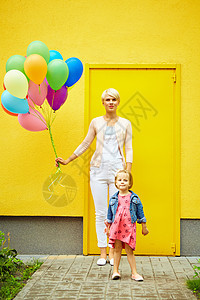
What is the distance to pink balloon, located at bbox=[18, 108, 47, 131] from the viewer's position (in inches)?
195

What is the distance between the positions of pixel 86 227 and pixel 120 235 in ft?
3.76

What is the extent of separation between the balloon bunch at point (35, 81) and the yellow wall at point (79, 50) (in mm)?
696

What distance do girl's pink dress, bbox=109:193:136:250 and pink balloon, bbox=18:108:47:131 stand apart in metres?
1.34

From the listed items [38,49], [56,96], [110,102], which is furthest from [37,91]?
[110,102]

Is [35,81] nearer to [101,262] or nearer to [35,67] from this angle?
[35,67]

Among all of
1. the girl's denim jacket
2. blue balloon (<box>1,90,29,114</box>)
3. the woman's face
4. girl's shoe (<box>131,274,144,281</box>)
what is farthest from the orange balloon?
girl's shoe (<box>131,274,144,281</box>)

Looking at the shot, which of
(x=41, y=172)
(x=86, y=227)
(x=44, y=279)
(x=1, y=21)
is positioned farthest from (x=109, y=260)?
(x=1, y=21)

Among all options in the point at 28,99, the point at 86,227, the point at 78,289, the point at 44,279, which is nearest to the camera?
the point at 78,289

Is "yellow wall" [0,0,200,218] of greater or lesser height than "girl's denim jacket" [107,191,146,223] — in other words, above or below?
above

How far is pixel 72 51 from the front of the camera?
575 centimetres

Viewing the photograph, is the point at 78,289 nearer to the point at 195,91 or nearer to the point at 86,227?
the point at 86,227

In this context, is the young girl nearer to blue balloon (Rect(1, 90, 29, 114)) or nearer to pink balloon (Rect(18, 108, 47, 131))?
pink balloon (Rect(18, 108, 47, 131))

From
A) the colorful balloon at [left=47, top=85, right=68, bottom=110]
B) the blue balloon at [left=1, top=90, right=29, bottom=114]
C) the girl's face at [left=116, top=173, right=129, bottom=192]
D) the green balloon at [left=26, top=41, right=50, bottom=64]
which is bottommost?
the girl's face at [left=116, top=173, right=129, bottom=192]

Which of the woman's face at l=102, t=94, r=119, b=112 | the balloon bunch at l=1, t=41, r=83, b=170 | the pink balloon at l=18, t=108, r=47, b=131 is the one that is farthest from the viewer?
the woman's face at l=102, t=94, r=119, b=112
